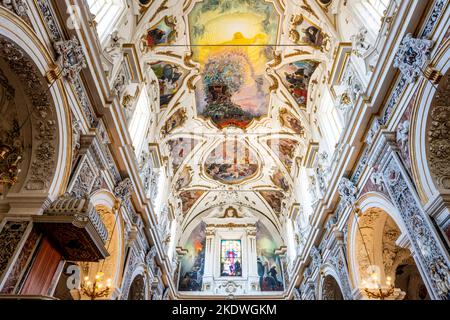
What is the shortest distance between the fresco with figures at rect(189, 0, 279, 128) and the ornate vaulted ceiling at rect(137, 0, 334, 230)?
4 centimetres

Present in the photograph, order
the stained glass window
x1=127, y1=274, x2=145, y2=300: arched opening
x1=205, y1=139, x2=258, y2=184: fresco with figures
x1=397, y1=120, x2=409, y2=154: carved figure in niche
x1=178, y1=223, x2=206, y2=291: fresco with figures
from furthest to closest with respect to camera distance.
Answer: the stained glass window → x1=178, y1=223, x2=206, y2=291: fresco with figures → x1=205, y1=139, x2=258, y2=184: fresco with figures → x1=127, y1=274, x2=145, y2=300: arched opening → x1=397, y1=120, x2=409, y2=154: carved figure in niche

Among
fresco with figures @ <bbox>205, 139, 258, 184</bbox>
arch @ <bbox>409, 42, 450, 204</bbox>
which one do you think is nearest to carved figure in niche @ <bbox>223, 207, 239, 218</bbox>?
fresco with figures @ <bbox>205, 139, 258, 184</bbox>

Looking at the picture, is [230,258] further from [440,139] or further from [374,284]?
[440,139]

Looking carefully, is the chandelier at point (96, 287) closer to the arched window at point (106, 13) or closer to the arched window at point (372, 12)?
the arched window at point (106, 13)

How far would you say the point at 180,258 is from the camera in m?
19.9

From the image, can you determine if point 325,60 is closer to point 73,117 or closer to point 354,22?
point 354,22

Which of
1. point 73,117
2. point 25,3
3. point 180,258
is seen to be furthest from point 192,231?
point 25,3

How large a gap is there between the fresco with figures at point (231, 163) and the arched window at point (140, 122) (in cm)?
528

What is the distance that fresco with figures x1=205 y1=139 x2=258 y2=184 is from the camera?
1709 cm

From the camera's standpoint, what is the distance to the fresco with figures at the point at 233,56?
38.7ft

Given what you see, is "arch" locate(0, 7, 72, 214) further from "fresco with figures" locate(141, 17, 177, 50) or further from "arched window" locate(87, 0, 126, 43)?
"fresco with figures" locate(141, 17, 177, 50)

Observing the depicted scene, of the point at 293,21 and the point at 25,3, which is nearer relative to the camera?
the point at 25,3

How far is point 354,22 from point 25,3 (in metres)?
8.15

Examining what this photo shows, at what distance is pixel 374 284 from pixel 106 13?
402 inches
